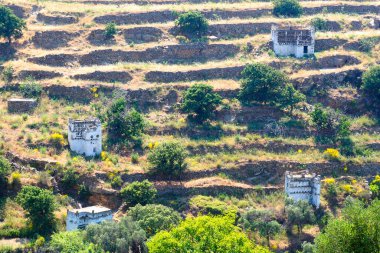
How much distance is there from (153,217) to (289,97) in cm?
1845

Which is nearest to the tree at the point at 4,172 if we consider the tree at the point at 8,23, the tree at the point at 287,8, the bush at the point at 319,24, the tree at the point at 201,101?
the tree at the point at 201,101

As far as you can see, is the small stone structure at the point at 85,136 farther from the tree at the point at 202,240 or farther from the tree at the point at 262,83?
the tree at the point at 202,240

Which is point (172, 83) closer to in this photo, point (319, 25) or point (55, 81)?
point (55, 81)

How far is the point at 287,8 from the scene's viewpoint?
79.6 m

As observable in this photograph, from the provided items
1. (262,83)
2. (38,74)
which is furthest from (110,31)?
(262,83)

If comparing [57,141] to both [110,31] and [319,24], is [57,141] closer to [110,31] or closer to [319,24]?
[110,31]

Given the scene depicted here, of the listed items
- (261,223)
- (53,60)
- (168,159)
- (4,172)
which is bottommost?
(261,223)

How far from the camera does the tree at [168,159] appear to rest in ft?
188

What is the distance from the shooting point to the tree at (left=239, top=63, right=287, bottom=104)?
64438mm

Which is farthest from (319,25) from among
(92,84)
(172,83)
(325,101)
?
(92,84)

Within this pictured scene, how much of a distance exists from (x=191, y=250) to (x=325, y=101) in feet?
92.7

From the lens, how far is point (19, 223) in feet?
174

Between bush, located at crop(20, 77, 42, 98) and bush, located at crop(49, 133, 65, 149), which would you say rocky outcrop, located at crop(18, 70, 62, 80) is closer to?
bush, located at crop(20, 77, 42, 98)

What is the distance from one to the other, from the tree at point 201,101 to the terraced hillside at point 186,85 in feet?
4.22
